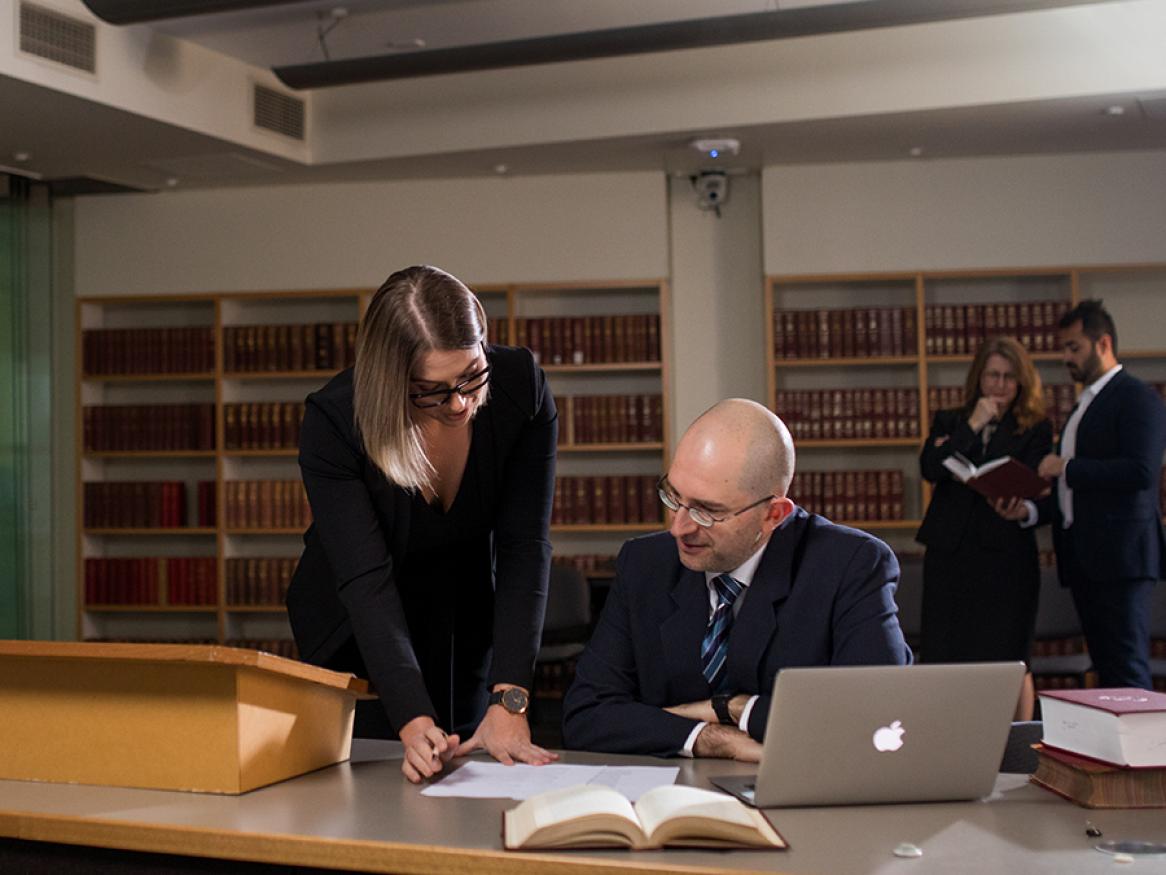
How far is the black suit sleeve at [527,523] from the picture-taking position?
8.36 ft

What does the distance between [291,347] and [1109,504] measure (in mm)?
4443

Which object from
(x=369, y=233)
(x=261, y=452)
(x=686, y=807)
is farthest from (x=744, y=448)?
(x=261, y=452)

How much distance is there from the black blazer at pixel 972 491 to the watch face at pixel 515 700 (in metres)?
3.21

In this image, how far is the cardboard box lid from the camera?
1.86m

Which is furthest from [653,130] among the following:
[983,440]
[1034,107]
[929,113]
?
[983,440]

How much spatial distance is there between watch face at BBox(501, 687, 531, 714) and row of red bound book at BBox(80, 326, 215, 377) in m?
5.74

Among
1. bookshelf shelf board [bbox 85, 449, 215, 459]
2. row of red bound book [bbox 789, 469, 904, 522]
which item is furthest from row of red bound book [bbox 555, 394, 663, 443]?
bookshelf shelf board [bbox 85, 449, 215, 459]

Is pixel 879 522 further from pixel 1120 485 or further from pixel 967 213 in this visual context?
pixel 1120 485

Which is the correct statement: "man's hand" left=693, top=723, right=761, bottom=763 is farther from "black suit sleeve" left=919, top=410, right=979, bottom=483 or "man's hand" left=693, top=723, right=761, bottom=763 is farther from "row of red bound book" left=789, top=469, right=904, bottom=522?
"row of red bound book" left=789, top=469, right=904, bottom=522

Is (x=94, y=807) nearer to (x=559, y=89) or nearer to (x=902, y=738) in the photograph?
(x=902, y=738)

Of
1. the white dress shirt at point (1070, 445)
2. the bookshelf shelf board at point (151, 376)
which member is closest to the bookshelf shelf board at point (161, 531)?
the bookshelf shelf board at point (151, 376)

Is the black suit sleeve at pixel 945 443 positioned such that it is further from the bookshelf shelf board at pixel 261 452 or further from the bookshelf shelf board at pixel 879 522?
the bookshelf shelf board at pixel 261 452

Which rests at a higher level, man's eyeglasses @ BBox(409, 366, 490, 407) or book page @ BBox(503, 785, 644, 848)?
man's eyeglasses @ BBox(409, 366, 490, 407)

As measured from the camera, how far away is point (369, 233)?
24.5 feet
